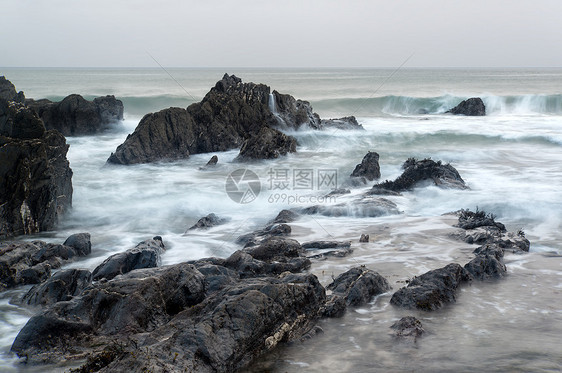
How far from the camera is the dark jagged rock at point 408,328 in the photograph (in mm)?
6195

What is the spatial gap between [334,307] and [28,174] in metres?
8.63

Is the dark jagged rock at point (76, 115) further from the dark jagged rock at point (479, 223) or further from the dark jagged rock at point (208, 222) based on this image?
the dark jagged rock at point (479, 223)

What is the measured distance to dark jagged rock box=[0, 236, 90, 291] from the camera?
847 centimetres

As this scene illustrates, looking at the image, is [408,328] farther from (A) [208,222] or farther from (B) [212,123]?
(B) [212,123]

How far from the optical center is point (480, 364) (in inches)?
219

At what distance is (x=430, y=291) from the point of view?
23.6 feet

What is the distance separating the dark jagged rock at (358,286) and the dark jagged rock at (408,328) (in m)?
0.85

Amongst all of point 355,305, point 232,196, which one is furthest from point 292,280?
point 232,196

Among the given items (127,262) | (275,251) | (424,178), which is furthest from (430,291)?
(424,178)

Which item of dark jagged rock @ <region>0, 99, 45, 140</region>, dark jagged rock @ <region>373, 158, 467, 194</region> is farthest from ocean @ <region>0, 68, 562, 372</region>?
dark jagged rock @ <region>0, 99, 45, 140</region>

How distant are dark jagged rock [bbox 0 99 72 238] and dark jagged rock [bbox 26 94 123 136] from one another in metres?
14.0

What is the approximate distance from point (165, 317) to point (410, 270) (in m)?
4.35

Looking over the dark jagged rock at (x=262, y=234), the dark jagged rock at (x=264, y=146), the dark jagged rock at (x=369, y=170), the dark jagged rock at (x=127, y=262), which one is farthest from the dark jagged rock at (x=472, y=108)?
the dark jagged rock at (x=127, y=262)

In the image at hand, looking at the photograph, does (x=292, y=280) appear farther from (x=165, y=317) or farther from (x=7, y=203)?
(x=7, y=203)
